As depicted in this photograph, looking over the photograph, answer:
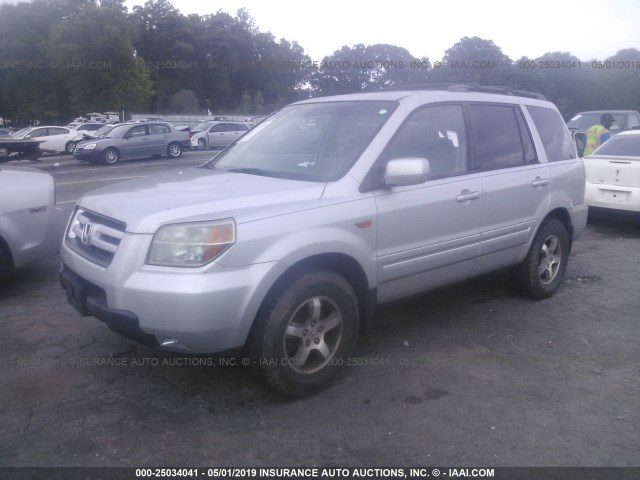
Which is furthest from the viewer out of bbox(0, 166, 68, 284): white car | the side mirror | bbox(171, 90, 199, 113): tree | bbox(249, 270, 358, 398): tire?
bbox(171, 90, 199, 113): tree

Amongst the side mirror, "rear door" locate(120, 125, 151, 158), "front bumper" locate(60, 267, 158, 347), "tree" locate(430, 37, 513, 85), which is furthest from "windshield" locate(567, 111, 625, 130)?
"tree" locate(430, 37, 513, 85)

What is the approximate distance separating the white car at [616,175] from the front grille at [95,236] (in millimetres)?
7210

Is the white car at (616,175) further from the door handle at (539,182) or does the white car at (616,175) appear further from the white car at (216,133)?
the white car at (216,133)

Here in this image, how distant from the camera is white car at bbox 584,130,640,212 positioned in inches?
314

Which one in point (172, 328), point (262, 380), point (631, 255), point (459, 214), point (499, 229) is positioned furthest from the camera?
point (631, 255)

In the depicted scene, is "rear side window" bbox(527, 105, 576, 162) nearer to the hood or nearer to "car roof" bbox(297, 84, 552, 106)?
"car roof" bbox(297, 84, 552, 106)

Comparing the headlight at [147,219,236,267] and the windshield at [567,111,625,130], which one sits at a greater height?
the windshield at [567,111,625,130]

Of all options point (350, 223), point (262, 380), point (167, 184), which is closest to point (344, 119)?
point (350, 223)

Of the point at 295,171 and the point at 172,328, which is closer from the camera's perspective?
the point at 172,328

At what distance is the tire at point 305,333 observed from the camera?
10.5 feet

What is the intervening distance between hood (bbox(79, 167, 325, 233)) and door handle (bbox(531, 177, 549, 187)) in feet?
7.45

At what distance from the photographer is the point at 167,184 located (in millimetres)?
3832

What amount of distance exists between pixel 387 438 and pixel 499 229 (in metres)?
2.18

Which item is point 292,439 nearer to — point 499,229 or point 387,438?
point 387,438
